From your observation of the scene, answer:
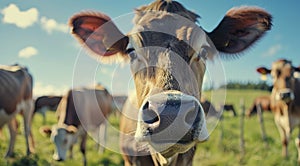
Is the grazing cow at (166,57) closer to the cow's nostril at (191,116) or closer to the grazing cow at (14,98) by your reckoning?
the cow's nostril at (191,116)

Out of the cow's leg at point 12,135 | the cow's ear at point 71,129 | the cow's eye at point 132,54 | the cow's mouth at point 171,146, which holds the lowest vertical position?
the cow's leg at point 12,135

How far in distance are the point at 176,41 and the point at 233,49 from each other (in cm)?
110

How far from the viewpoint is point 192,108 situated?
2.15 m

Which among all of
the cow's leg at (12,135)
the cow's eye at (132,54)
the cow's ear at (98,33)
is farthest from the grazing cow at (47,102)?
the cow's eye at (132,54)

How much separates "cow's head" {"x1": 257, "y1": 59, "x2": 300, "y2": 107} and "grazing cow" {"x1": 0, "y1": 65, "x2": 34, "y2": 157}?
619 cm

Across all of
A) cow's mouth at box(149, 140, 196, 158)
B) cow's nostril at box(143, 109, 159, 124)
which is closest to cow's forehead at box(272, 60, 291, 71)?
cow's mouth at box(149, 140, 196, 158)

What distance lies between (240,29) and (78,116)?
257 inches

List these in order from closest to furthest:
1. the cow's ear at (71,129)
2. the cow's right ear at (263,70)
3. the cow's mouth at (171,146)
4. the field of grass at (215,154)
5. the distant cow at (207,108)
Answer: the cow's mouth at (171,146)
the distant cow at (207,108)
the field of grass at (215,154)
the cow's ear at (71,129)
the cow's right ear at (263,70)

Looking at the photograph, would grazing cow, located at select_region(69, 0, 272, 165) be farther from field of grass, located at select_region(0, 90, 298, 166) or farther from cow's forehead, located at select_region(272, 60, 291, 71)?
cow's forehead, located at select_region(272, 60, 291, 71)

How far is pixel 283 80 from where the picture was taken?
364 inches

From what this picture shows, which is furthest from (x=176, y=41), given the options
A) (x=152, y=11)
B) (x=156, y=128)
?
(x=156, y=128)

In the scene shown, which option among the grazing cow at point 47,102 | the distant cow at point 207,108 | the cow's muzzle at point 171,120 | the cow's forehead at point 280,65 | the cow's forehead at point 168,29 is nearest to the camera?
the cow's muzzle at point 171,120

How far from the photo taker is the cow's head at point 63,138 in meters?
7.98

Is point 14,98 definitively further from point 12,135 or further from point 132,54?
point 132,54
